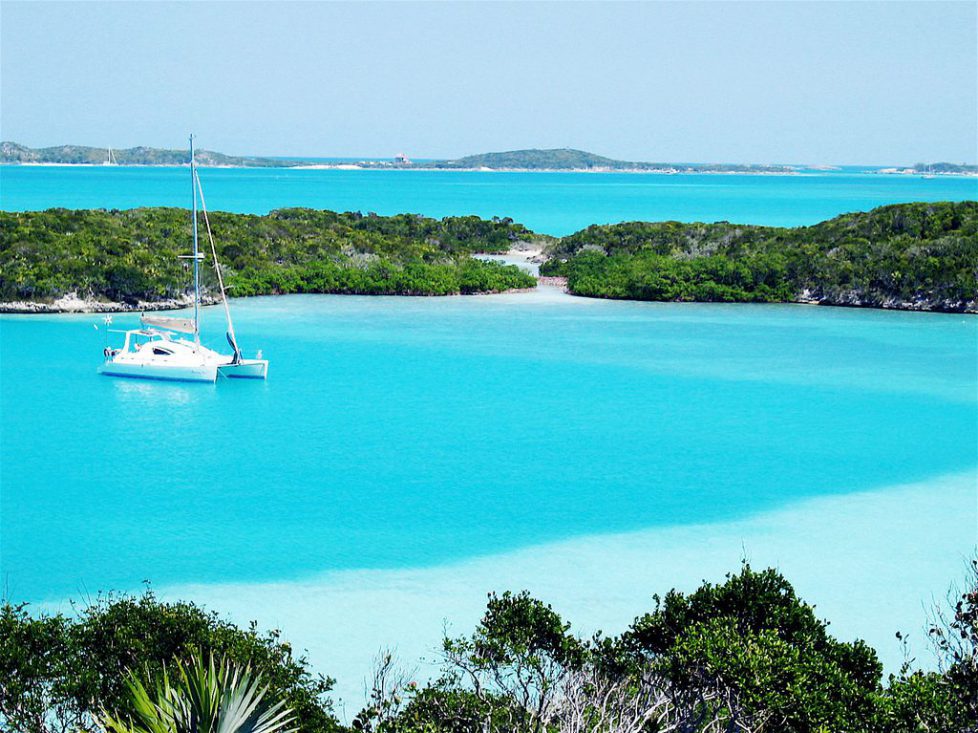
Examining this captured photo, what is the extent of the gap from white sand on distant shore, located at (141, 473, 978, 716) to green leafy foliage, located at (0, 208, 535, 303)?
23.7 metres

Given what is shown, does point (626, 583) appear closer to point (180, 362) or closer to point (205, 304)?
point (180, 362)

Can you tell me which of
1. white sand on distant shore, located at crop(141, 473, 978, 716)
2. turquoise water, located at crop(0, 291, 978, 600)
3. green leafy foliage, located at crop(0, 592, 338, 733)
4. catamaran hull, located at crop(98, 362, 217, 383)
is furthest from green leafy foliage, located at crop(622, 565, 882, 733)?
catamaran hull, located at crop(98, 362, 217, 383)

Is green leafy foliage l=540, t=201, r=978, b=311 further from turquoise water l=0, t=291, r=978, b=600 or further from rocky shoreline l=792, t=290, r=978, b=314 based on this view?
turquoise water l=0, t=291, r=978, b=600

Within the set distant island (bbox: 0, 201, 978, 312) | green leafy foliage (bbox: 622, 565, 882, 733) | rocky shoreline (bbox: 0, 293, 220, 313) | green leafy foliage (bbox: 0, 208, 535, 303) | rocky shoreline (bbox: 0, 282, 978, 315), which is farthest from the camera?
distant island (bbox: 0, 201, 978, 312)

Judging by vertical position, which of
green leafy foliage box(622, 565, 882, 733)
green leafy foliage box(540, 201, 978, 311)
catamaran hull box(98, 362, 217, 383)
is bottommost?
catamaran hull box(98, 362, 217, 383)

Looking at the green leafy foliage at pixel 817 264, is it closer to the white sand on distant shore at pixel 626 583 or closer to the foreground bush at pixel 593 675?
the white sand on distant shore at pixel 626 583

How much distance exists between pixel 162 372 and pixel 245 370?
78.5 inches

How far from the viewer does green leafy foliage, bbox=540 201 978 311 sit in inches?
1535

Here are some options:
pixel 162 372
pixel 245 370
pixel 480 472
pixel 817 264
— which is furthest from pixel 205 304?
pixel 817 264

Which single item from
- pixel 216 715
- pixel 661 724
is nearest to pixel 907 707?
pixel 661 724

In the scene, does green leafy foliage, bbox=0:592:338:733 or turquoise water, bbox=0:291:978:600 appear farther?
turquoise water, bbox=0:291:978:600

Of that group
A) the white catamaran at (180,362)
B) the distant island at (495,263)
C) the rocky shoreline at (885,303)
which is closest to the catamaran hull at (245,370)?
the white catamaran at (180,362)

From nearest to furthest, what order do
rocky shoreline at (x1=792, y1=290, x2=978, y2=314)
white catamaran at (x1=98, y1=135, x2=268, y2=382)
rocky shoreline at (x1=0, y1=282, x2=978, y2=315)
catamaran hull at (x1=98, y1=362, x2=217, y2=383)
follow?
catamaran hull at (x1=98, y1=362, x2=217, y2=383), white catamaran at (x1=98, y1=135, x2=268, y2=382), rocky shoreline at (x1=0, y1=282, x2=978, y2=315), rocky shoreline at (x1=792, y1=290, x2=978, y2=314)

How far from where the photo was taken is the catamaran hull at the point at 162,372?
86.8 feet
